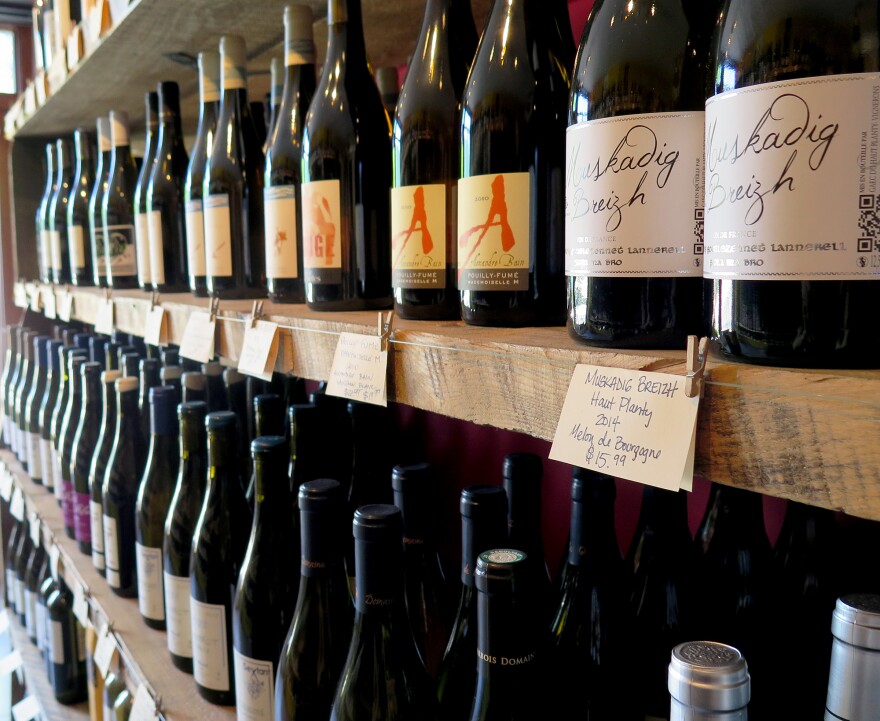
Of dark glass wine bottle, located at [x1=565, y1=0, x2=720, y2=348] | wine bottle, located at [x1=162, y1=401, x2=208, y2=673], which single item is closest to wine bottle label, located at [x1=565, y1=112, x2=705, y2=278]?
dark glass wine bottle, located at [x1=565, y1=0, x2=720, y2=348]

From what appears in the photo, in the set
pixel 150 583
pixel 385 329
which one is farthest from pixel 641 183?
pixel 150 583

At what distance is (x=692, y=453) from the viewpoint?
0.32m

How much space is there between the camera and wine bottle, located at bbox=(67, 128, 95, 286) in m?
1.93

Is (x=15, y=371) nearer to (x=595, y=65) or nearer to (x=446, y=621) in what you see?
(x=446, y=621)

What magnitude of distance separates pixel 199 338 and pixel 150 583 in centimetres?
46

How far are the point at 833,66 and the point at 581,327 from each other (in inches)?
7.2

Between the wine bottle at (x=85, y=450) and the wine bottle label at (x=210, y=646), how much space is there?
0.68 metres

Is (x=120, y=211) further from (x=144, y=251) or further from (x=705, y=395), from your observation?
(x=705, y=395)

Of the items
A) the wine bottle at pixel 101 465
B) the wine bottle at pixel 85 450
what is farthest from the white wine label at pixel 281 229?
the wine bottle at pixel 85 450

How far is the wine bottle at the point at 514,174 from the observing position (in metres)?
0.53

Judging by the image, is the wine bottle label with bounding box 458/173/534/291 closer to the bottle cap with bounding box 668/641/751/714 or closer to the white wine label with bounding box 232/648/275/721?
the bottle cap with bounding box 668/641/751/714

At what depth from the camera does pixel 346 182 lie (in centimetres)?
83

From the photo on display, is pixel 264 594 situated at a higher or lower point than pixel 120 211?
lower

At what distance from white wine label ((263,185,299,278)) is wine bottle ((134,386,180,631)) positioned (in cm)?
38
